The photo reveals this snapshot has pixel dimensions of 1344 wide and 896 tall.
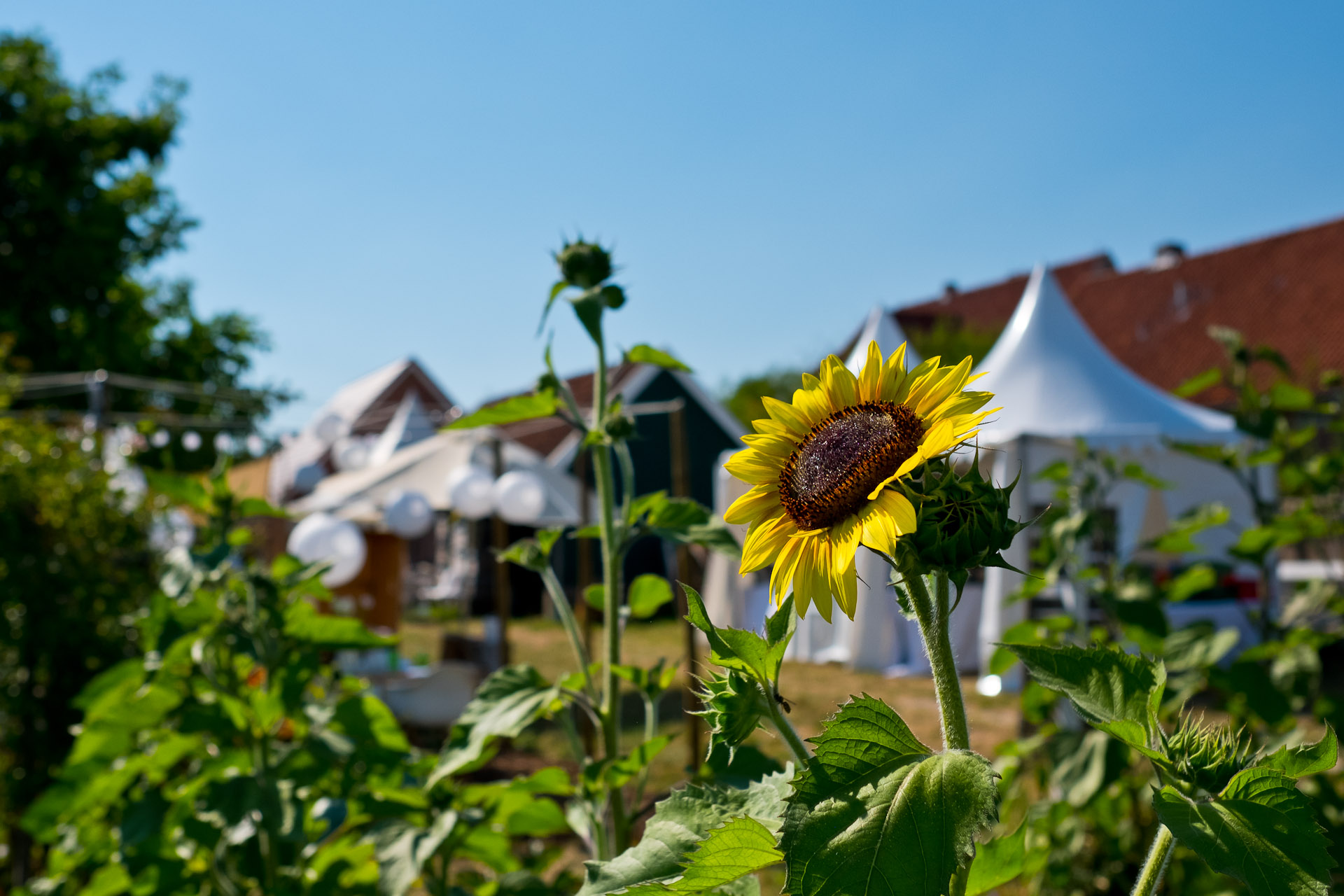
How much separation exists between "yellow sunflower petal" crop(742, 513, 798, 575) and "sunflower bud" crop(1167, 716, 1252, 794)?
0.32 metres

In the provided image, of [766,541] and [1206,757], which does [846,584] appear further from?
[1206,757]

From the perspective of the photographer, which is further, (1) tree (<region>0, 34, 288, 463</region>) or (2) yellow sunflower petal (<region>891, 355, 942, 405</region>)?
(1) tree (<region>0, 34, 288, 463</region>)

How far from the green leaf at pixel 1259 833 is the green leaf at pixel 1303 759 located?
0.02 m

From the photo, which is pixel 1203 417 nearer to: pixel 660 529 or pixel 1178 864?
pixel 1178 864

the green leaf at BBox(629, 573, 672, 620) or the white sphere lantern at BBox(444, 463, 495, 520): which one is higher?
the white sphere lantern at BBox(444, 463, 495, 520)

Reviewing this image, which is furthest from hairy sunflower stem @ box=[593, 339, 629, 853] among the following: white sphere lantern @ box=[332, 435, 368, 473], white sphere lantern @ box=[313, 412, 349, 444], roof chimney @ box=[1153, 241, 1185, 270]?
roof chimney @ box=[1153, 241, 1185, 270]

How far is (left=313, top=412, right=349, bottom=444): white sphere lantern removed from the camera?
17141 mm

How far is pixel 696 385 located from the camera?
69.7 ft

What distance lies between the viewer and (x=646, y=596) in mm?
1665

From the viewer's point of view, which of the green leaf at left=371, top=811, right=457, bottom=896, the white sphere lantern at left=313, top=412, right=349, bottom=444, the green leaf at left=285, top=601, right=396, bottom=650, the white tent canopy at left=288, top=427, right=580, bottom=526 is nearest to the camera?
the green leaf at left=371, top=811, right=457, bottom=896

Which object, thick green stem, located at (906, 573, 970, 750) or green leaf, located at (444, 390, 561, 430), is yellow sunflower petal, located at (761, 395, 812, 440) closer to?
thick green stem, located at (906, 573, 970, 750)

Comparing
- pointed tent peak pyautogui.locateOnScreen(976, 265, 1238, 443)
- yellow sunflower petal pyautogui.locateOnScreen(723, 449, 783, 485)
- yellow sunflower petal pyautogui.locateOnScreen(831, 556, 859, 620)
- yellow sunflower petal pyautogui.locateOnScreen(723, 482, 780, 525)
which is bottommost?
yellow sunflower petal pyautogui.locateOnScreen(831, 556, 859, 620)

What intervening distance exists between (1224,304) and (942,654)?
83.3 feet

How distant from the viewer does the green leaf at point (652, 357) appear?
137cm
